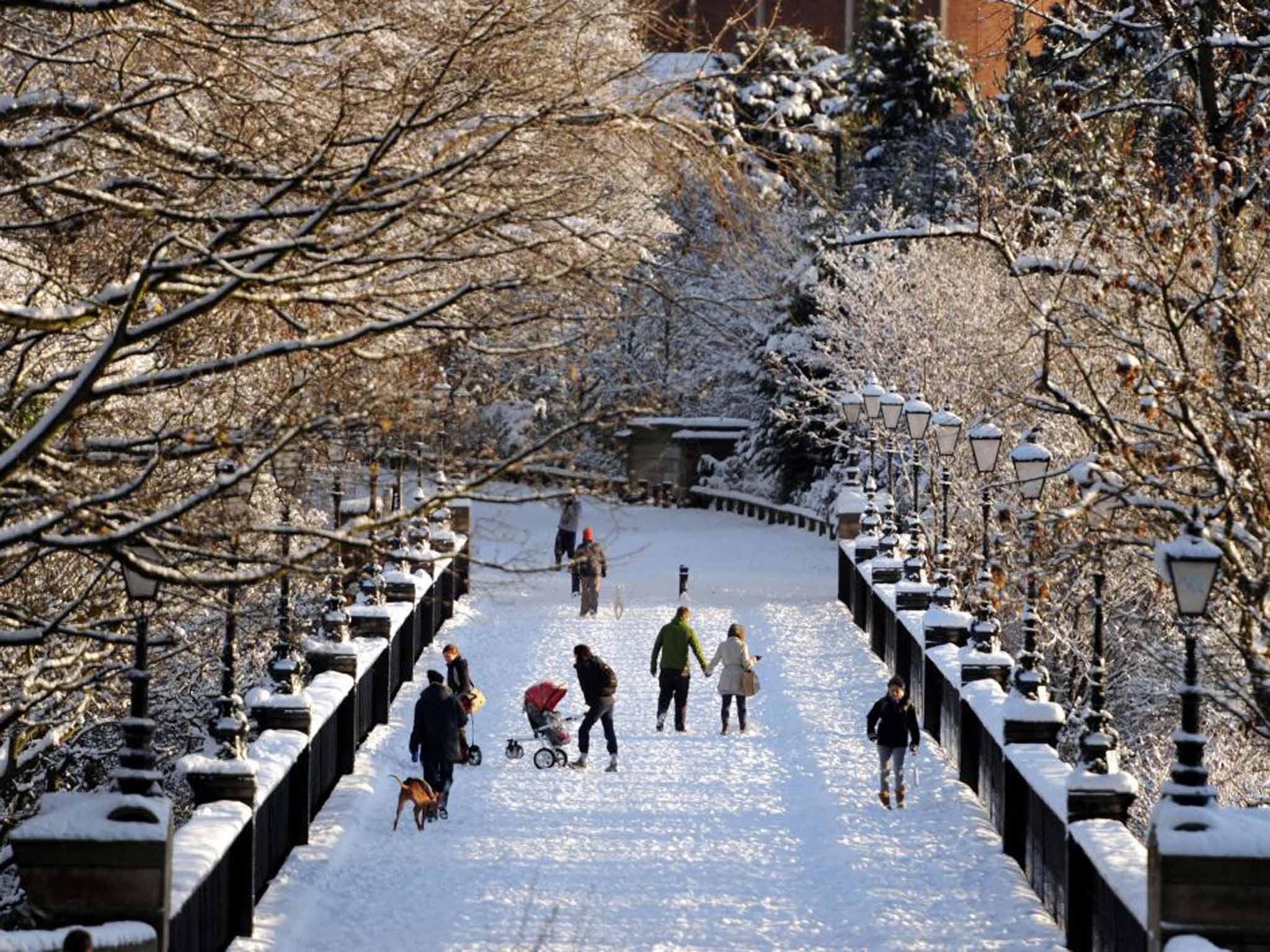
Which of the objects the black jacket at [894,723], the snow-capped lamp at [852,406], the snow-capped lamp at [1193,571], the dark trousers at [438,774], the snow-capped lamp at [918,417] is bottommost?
the dark trousers at [438,774]

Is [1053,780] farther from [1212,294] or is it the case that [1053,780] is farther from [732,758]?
[732,758]

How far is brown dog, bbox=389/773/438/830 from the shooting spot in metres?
17.0

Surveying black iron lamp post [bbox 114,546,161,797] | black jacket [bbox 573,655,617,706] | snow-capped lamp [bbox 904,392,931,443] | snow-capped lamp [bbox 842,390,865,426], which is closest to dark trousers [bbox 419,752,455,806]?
black jacket [bbox 573,655,617,706]

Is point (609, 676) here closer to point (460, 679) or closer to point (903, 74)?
point (460, 679)

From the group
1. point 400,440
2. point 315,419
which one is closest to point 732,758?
point 400,440

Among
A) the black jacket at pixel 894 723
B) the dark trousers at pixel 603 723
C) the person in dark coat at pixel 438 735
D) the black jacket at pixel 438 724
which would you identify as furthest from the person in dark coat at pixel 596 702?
the black jacket at pixel 894 723

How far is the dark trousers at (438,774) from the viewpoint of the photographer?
703 inches

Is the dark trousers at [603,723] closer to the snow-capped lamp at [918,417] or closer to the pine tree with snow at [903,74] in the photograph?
the snow-capped lamp at [918,417]

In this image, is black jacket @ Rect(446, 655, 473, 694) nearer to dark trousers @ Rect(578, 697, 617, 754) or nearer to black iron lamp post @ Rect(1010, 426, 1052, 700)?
dark trousers @ Rect(578, 697, 617, 754)

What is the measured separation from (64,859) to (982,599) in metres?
10.3

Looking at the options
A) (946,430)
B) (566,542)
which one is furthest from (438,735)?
(566,542)

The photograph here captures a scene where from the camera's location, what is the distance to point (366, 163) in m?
9.18

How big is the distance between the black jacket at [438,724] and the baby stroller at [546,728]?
2117 mm

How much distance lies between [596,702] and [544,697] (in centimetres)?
50
